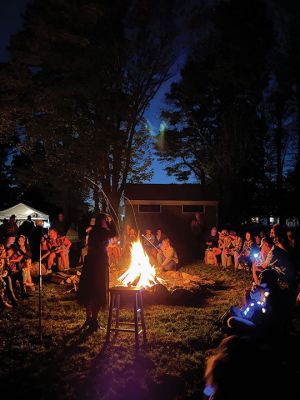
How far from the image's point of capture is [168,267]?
47.3 ft

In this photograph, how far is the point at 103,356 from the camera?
5.94 m

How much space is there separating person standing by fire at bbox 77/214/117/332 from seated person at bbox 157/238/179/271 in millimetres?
7401

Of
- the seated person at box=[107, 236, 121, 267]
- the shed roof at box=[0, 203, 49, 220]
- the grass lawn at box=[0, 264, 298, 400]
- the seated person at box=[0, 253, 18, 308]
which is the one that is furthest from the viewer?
the shed roof at box=[0, 203, 49, 220]

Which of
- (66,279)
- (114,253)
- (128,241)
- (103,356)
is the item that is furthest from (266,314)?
(128,241)

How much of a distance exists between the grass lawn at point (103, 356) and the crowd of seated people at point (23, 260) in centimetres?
70

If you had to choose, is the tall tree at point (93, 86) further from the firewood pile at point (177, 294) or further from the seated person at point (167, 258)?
the firewood pile at point (177, 294)

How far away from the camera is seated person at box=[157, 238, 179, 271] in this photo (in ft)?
47.3

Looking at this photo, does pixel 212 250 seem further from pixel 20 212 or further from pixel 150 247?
pixel 20 212

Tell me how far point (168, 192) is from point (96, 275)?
61.2 feet

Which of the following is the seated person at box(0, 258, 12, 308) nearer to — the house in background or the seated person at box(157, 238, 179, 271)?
the seated person at box(157, 238, 179, 271)

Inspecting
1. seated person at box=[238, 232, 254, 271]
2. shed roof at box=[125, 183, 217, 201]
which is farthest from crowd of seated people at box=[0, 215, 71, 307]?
shed roof at box=[125, 183, 217, 201]

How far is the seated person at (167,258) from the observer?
568 inches

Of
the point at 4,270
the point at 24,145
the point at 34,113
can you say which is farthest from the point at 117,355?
the point at 24,145

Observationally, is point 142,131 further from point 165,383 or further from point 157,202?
point 165,383
